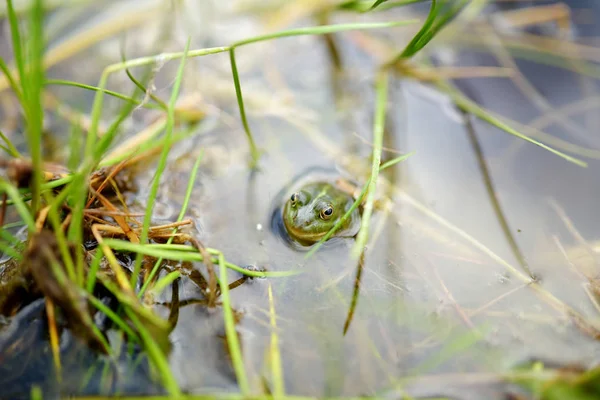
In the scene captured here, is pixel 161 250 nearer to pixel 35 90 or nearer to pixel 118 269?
pixel 118 269

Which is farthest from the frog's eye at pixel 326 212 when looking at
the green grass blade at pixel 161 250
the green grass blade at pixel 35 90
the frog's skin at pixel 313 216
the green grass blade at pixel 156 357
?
the green grass blade at pixel 35 90

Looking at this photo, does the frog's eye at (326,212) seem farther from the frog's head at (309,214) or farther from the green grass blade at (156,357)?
the green grass blade at (156,357)

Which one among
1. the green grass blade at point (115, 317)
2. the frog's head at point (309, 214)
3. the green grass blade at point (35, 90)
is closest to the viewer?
the green grass blade at point (35, 90)

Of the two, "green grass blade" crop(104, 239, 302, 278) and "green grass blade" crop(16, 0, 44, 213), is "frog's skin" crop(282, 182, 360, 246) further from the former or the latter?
"green grass blade" crop(16, 0, 44, 213)

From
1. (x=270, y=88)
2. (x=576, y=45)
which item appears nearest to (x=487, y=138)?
(x=576, y=45)

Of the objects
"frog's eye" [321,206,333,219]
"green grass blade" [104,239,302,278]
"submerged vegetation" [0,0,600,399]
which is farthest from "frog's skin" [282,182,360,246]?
"green grass blade" [104,239,302,278]

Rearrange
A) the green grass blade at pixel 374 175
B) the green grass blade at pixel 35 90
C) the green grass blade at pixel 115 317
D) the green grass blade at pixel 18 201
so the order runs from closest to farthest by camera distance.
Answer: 1. the green grass blade at pixel 35 90
2. the green grass blade at pixel 18 201
3. the green grass blade at pixel 115 317
4. the green grass blade at pixel 374 175

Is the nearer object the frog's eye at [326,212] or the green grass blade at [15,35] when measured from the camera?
→ the green grass blade at [15,35]

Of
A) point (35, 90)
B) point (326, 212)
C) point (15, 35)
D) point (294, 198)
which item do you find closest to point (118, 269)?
point (35, 90)
